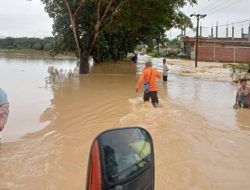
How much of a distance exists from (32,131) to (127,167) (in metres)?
7.87

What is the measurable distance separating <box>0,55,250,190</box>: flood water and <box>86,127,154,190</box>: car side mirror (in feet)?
11.4

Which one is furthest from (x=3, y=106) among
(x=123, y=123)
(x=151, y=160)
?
(x=151, y=160)

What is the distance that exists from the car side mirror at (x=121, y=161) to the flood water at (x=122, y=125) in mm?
3463

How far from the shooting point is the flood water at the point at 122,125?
6.09 metres

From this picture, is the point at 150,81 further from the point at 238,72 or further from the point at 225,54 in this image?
the point at 225,54

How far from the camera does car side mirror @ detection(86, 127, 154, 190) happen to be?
2.07m

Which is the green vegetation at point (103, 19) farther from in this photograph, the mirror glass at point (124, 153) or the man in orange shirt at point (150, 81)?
the mirror glass at point (124, 153)

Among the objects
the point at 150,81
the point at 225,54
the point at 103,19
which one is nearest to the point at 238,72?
the point at 103,19

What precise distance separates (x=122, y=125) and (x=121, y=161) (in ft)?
25.6

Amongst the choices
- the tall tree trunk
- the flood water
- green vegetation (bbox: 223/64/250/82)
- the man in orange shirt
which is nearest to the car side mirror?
the flood water

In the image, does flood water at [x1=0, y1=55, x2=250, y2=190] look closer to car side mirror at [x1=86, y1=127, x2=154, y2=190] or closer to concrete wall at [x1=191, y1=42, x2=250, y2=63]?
car side mirror at [x1=86, y1=127, x2=154, y2=190]

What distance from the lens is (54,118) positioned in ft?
37.4

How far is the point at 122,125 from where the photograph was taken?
10031 mm

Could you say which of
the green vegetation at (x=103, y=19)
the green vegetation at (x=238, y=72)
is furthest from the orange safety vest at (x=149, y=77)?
the green vegetation at (x=238, y=72)
